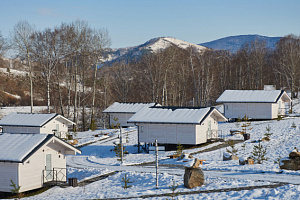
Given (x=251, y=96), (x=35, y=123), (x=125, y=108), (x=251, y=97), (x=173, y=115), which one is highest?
(x=251, y=96)

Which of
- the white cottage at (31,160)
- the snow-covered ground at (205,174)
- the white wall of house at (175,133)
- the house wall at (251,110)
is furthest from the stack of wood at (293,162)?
the house wall at (251,110)

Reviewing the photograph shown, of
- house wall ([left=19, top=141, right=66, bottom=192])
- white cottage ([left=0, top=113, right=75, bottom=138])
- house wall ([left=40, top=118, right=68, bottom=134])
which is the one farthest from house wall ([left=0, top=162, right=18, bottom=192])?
house wall ([left=40, top=118, right=68, bottom=134])

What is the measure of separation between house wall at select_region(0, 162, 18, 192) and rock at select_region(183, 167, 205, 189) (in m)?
10.1

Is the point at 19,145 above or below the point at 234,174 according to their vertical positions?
above

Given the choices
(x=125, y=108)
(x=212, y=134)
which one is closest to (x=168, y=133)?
(x=212, y=134)

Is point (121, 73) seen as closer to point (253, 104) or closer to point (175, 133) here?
point (253, 104)

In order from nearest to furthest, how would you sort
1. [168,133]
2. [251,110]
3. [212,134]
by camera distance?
1. [168,133]
2. [212,134]
3. [251,110]

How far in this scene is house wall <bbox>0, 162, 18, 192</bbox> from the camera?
842 inches

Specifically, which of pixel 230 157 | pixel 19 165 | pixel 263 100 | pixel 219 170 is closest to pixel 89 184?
pixel 19 165

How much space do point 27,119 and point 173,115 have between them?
1916 centimetres

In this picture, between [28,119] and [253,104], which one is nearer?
[28,119]

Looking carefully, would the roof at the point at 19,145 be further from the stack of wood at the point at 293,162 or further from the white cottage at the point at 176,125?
the stack of wood at the point at 293,162

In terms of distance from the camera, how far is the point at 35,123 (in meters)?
43.5

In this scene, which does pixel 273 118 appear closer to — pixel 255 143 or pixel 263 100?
pixel 263 100
